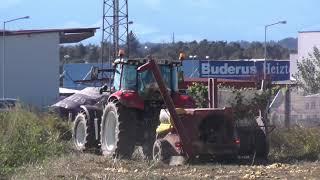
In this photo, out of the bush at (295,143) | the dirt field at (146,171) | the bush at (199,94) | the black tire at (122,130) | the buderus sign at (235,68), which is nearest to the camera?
the dirt field at (146,171)

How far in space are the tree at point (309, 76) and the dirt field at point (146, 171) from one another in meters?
29.6

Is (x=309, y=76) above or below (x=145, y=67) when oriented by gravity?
below

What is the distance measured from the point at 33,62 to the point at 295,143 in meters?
48.7

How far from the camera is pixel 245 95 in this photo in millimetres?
21172

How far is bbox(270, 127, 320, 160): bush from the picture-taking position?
19.0m

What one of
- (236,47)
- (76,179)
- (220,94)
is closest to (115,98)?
(220,94)

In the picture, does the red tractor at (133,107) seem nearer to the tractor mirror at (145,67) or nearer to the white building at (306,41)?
the tractor mirror at (145,67)

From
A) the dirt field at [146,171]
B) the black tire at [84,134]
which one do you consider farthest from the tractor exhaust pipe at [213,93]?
the black tire at [84,134]

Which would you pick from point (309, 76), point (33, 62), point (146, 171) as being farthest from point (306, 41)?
point (146, 171)

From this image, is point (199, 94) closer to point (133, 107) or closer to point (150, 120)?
point (150, 120)

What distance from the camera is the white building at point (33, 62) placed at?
211ft

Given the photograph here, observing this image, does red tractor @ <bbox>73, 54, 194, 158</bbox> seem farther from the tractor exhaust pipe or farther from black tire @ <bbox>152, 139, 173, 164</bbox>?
black tire @ <bbox>152, 139, 173, 164</bbox>

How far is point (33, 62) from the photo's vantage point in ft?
216

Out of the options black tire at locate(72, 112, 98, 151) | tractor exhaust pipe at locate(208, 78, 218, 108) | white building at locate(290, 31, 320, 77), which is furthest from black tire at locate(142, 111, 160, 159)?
white building at locate(290, 31, 320, 77)
